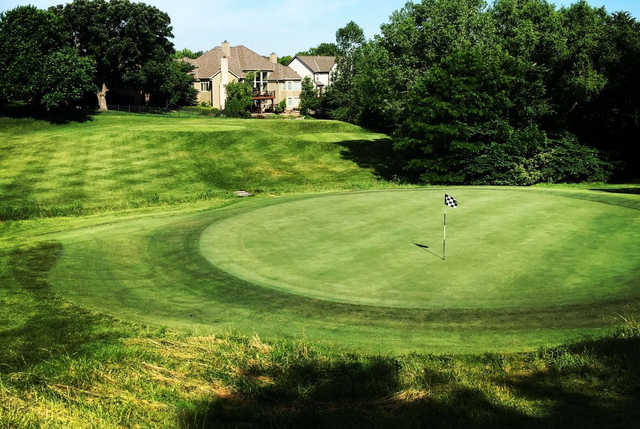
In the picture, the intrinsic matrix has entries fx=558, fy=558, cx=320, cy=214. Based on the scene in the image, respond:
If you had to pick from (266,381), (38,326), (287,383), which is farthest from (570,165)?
(38,326)

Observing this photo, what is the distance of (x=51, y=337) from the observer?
1448 centimetres

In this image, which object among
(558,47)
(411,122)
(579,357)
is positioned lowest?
(579,357)

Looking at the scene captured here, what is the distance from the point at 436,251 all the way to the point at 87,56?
3185 inches

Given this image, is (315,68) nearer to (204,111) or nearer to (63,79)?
(204,111)

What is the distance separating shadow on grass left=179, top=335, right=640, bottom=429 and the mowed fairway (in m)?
2.30

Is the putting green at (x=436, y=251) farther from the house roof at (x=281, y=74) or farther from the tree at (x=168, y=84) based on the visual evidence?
the house roof at (x=281, y=74)

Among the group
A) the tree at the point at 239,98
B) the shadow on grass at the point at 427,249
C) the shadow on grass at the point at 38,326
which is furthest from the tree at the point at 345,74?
the shadow on grass at the point at 38,326

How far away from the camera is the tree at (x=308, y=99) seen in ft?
366

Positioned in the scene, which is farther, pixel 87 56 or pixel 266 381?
pixel 87 56

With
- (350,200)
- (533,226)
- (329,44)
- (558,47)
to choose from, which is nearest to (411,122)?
(558,47)

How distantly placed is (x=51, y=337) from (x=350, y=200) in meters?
21.5

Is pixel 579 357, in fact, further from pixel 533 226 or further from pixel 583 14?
pixel 583 14

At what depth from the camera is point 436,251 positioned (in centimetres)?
2197

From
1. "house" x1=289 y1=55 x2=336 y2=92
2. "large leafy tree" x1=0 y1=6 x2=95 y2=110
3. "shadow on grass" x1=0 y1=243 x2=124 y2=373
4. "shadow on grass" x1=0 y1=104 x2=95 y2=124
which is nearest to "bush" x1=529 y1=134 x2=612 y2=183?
"shadow on grass" x1=0 y1=243 x2=124 y2=373
